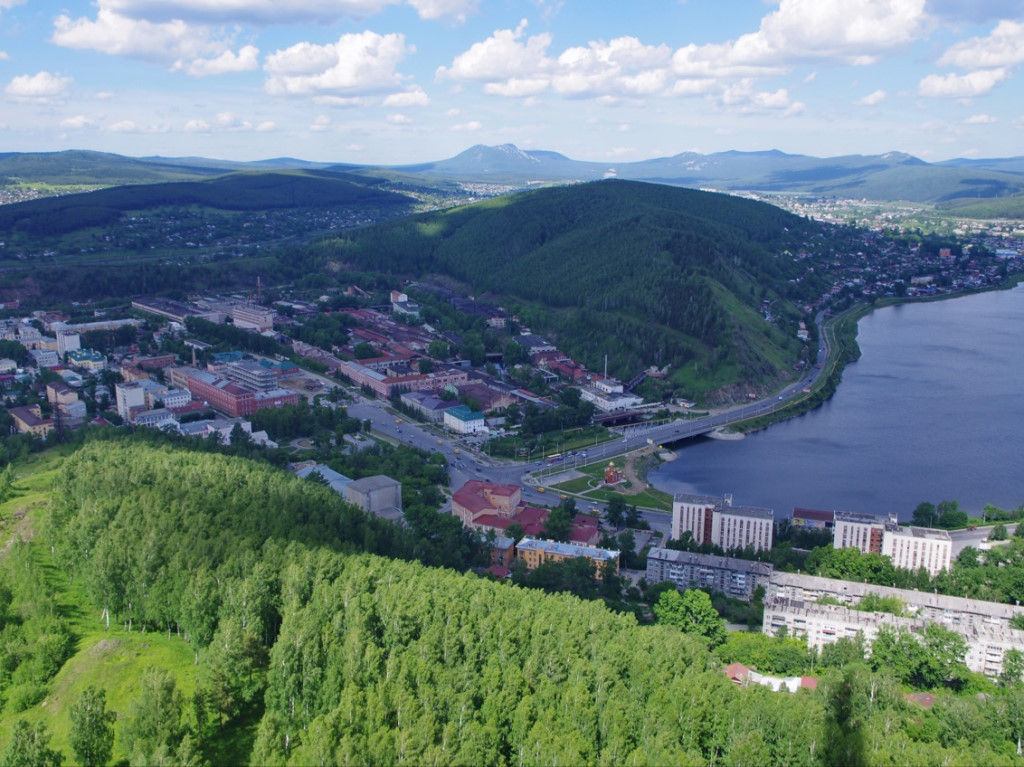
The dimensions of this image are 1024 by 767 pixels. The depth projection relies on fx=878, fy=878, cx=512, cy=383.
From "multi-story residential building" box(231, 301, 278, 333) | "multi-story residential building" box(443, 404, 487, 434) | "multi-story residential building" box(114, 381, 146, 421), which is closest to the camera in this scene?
"multi-story residential building" box(114, 381, 146, 421)

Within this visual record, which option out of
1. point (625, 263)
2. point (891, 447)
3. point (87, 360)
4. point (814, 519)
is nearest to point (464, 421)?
point (814, 519)

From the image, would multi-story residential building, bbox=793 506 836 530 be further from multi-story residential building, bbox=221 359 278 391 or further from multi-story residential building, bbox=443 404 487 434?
multi-story residential building, bbox=221 359 278 391

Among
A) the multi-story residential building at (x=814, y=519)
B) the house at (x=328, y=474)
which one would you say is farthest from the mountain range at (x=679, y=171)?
the multi-story residential building at (x=814, y=519)

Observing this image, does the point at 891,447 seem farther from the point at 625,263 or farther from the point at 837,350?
the point at 625,263

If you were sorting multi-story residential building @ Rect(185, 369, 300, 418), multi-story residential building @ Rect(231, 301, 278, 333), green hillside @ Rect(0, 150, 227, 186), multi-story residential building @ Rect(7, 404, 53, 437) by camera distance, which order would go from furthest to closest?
green hillside @ Rect(0, 150, 227, 186) < multi-story residential building @ Rect(231, 301, 278, 333) < multi-story residential building @ Rect(185, 369, 300, 418) < multi-story residential building @ Rect(7, 404, 53, 437)

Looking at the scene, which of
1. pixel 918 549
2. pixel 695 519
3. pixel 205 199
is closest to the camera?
pixel 918 549

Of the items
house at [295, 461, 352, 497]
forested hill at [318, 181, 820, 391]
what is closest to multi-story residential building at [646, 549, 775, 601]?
house at [295, 461, 352, 497]

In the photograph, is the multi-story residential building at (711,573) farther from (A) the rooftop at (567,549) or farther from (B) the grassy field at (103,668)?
(B) the grassy field at (103,668)

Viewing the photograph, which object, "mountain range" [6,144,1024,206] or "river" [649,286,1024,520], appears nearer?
"river" [649,286,1024,520]
